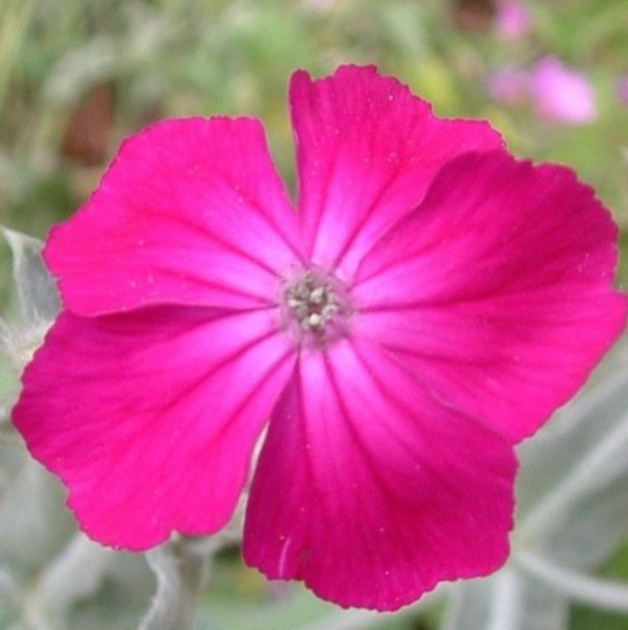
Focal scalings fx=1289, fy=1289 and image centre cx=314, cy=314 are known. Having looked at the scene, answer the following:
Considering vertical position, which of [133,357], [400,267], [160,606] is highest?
[400,267]

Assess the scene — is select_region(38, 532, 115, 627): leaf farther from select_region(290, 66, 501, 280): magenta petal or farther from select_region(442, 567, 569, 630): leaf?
select_region(290, 66, 501, 280): magenta petal

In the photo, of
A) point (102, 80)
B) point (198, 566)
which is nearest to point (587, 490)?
point (198, 566)

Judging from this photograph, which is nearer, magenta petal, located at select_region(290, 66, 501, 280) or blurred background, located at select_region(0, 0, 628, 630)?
magenta petal, located at select_region(290, 66, 501, 280)

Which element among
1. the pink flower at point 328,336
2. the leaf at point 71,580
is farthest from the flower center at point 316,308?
the leaf at point 71,580

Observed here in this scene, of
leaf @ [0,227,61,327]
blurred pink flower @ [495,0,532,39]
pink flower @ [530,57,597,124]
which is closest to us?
leaf @ [0,227,61,327]

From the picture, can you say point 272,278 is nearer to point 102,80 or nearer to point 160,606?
point 160,606

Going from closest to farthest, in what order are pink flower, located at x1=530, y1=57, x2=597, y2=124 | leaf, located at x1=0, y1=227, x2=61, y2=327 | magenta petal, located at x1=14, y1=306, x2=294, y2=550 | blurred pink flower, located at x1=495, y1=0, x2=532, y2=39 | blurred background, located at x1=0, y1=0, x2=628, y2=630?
magenta petal, located at x1=14, y1=306, x2=294, y2=550 < leaf, located at x1=0, y1=227, x2=61, y2=327 < blurred background, located at x1=0, y1=0, x2=628, y2=630 < pink flower, located at x1=530, y1=57, x2=597, y2=124 < blurred pink flower, located at x1=495, y1=0, x2=532, y2=39

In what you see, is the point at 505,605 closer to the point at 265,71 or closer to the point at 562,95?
the point at 265,71

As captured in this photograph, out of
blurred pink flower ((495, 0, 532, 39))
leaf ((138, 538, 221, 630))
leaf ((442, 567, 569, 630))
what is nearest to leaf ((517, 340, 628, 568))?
leaf ((442, 567, 569, 630))
